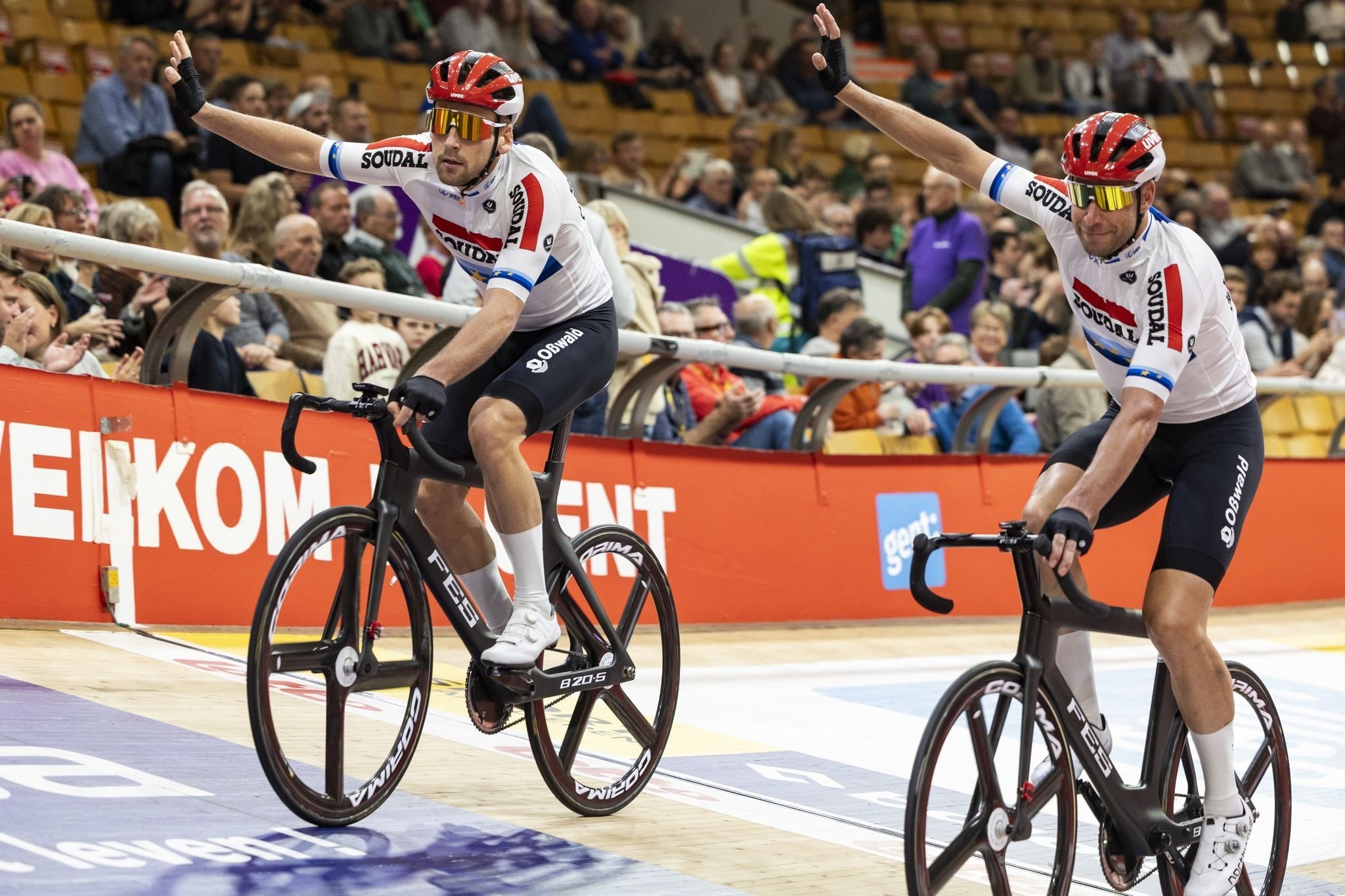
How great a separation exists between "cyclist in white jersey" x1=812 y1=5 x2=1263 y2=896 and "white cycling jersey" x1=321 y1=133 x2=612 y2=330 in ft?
4.15

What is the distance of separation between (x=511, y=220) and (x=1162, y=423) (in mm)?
1870

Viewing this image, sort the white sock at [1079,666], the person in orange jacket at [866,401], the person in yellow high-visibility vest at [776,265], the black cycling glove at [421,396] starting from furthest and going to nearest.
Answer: the person in yellow high-visibility vest at [776,265]
the person in orange jacket at [866,401]
the white sock at [1079,666]
the black cycling glove at [421,396]

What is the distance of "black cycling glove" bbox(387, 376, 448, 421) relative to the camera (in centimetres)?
427

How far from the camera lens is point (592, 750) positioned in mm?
5297

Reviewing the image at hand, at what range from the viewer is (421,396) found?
14.0ft

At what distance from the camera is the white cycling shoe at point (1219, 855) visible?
461cm

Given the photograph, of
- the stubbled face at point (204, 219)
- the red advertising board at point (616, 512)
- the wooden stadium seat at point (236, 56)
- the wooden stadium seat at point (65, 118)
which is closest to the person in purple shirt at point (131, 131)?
the wooden stadium seat at point (65, 118)

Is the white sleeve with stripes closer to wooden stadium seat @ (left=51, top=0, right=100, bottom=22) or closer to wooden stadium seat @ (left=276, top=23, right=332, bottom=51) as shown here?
wooden stadium seat @ (left=51, top=0, right=100, bottom=22)

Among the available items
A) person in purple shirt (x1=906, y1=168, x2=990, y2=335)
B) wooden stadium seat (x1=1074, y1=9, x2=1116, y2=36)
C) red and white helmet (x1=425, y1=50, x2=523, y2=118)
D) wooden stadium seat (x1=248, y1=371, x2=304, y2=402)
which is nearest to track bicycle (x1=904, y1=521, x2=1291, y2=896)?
red and white helmet (x1=425, y1=50, x2=523, y2=118)

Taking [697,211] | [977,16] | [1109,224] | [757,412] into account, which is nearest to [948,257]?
[697,211]

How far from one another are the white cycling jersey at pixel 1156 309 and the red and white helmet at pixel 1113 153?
0.17 m

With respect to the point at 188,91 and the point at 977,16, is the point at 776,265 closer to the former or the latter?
the point at 188,91

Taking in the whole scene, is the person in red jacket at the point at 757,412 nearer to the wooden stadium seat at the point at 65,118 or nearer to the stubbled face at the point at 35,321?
the stubbled face at the point at 35,321

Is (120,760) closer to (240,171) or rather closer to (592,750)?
(592,750)
